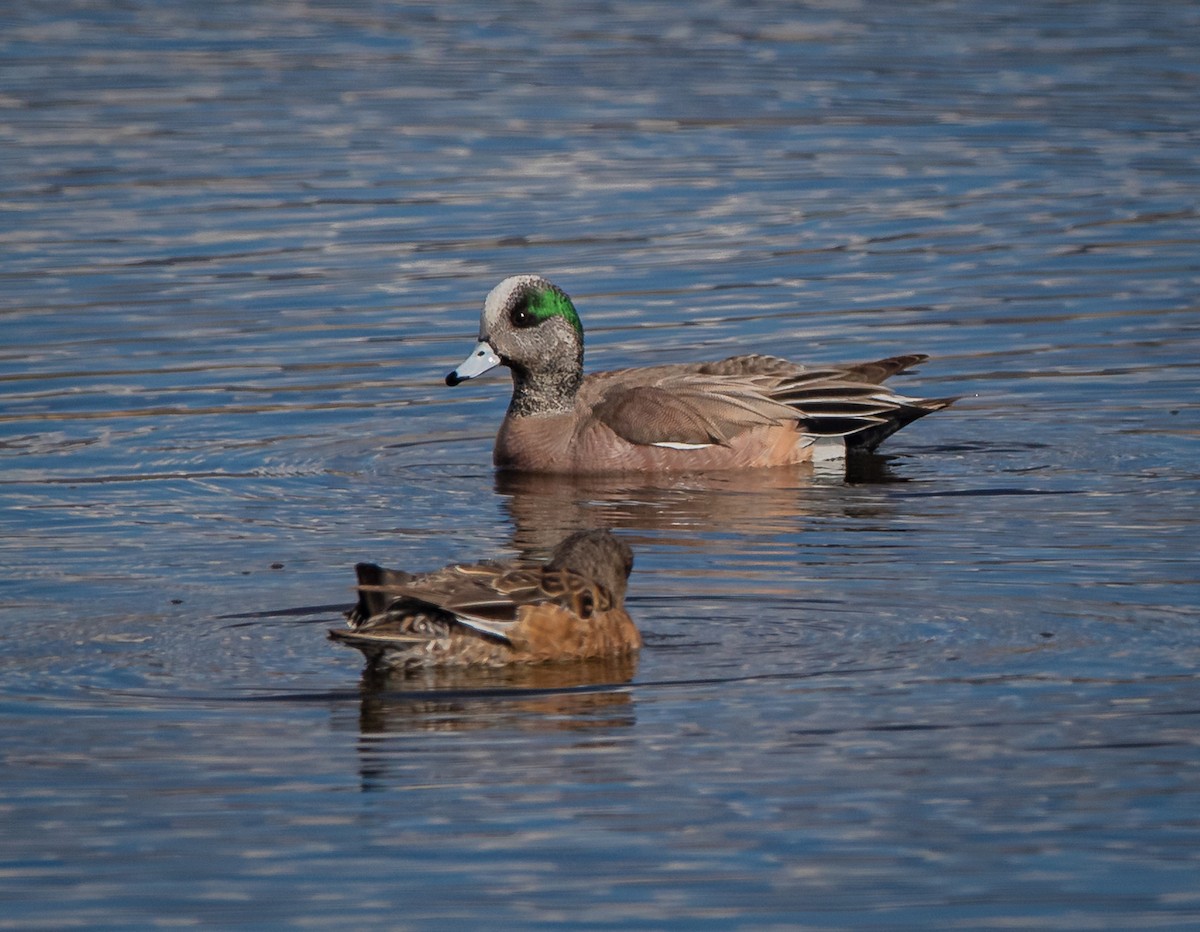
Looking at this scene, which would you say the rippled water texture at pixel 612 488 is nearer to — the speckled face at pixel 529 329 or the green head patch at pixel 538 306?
the speckled face at pixel 529 329

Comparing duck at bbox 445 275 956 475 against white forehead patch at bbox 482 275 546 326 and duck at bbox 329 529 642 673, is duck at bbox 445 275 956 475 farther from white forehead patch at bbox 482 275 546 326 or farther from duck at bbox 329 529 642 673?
duck at bbox 329 529 642 673

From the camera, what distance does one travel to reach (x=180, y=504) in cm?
1153

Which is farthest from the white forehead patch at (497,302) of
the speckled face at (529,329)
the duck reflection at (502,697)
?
the duck reflection at (502,697)

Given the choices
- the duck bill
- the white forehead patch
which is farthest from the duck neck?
the white forehead patch

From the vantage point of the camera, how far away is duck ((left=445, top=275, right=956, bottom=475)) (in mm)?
12586

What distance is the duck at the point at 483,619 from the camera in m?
8.08

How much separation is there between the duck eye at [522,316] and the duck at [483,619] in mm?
4582

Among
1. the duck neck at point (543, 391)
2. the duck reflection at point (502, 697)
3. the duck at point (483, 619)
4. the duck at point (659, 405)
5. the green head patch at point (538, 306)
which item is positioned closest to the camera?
the duck reflection at point (502, 697)

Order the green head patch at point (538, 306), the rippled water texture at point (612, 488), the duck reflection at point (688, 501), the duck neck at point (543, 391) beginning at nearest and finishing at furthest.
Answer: the rippled water texture at point (612, 488) → the duck reflection at point (688, 501) → the duck neck at point (543, 391) → the green head patch at point (538, 306)

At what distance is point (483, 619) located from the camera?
26.8ft

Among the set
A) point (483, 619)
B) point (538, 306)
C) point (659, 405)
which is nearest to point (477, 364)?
point (538, 306)

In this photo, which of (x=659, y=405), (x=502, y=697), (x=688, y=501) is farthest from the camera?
(x=659, y=405)

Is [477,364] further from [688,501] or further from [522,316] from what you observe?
[688,501]

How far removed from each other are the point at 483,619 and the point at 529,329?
5.09 metres
